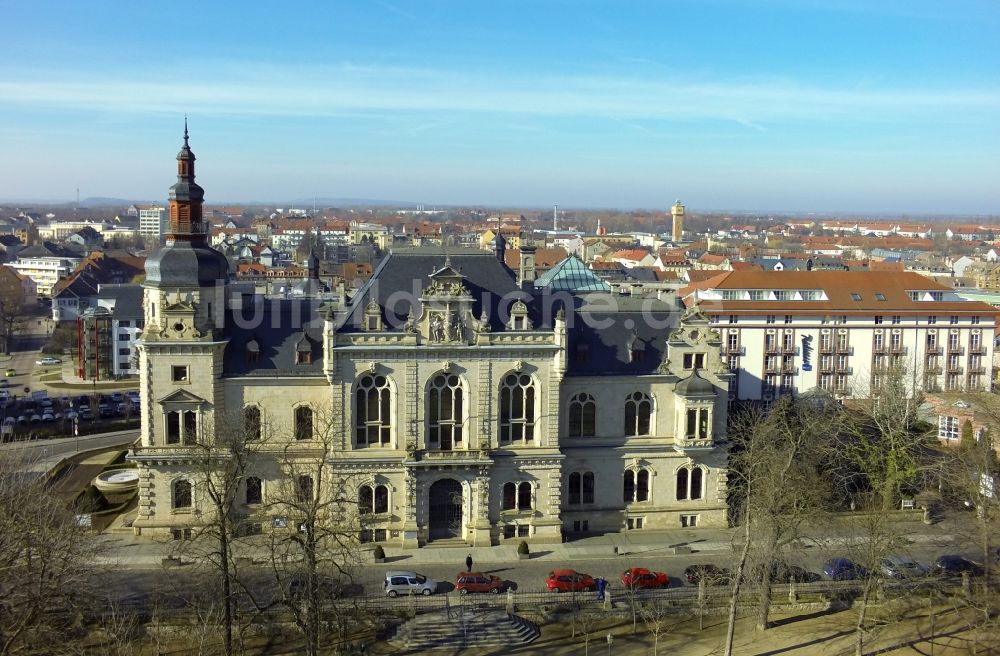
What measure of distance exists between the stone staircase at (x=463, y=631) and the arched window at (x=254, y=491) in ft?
58.3

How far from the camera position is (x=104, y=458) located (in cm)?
8300

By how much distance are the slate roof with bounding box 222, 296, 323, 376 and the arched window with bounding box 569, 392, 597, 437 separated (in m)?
18.0

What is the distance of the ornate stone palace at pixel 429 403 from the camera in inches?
2477

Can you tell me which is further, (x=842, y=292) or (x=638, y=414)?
(x=842, y=292)

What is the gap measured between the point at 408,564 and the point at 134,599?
652 inches

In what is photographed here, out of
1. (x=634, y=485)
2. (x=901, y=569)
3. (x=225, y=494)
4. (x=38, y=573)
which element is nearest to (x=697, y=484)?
(x=634, y=485)

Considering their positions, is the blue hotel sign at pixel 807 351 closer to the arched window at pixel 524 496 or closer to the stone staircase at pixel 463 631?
the arched window at pixel 524 496

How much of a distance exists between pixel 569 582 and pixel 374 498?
14861 mm

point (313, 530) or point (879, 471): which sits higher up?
point (313, 530)

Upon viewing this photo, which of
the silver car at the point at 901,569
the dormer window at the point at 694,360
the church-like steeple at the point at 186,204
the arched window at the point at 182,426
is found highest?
the church-like steeple at the point at 186,204

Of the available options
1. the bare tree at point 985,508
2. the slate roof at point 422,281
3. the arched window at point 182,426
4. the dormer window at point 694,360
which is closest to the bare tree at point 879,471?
the bare tree at point 985,508

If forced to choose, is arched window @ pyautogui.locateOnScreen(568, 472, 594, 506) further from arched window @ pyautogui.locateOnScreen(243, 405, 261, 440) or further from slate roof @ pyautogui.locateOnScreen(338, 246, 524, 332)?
arched window @ pyautogui.locateOnScreen(243, 405, 261, 440)

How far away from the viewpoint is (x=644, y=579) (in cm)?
5753

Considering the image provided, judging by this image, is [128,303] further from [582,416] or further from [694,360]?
[694,360]
